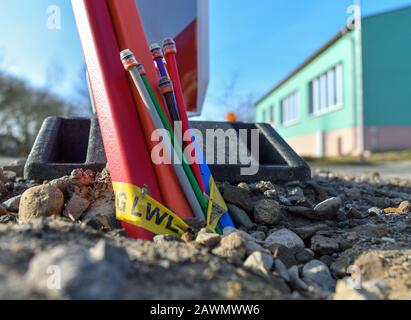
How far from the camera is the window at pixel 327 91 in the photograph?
49.7ft

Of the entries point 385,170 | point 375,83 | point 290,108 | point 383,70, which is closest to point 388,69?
point 383,70

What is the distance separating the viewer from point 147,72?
2010mm

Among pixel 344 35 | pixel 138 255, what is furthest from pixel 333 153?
pixel 138 255

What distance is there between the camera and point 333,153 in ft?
53.2

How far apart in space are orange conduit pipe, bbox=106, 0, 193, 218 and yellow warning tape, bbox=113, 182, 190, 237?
0.13 meters

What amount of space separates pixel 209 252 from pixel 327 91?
16627 mm

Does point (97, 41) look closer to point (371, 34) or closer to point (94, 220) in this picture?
point (94, 220)

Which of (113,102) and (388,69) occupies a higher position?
(388,69)

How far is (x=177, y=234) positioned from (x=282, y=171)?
1267 mm

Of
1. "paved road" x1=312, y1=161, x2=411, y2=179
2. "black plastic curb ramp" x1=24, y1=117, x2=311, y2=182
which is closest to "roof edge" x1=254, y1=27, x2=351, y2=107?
"paved road" x1=312, y1=161, x2=411, y2=179

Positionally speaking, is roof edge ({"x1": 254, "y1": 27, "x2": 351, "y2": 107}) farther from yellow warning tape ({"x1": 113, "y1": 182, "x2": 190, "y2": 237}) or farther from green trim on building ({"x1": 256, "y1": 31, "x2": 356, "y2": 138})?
yellow warning tape ({"x1": 113, "y1": 182, "x2": 190, "y2": 237})

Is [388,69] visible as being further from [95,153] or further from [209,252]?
[209,252]

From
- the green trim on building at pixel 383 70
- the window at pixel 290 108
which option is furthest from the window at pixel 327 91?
the window at pixel 290 108

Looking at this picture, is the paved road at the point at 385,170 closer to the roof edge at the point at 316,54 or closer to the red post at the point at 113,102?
the red post at the point at 113,102
